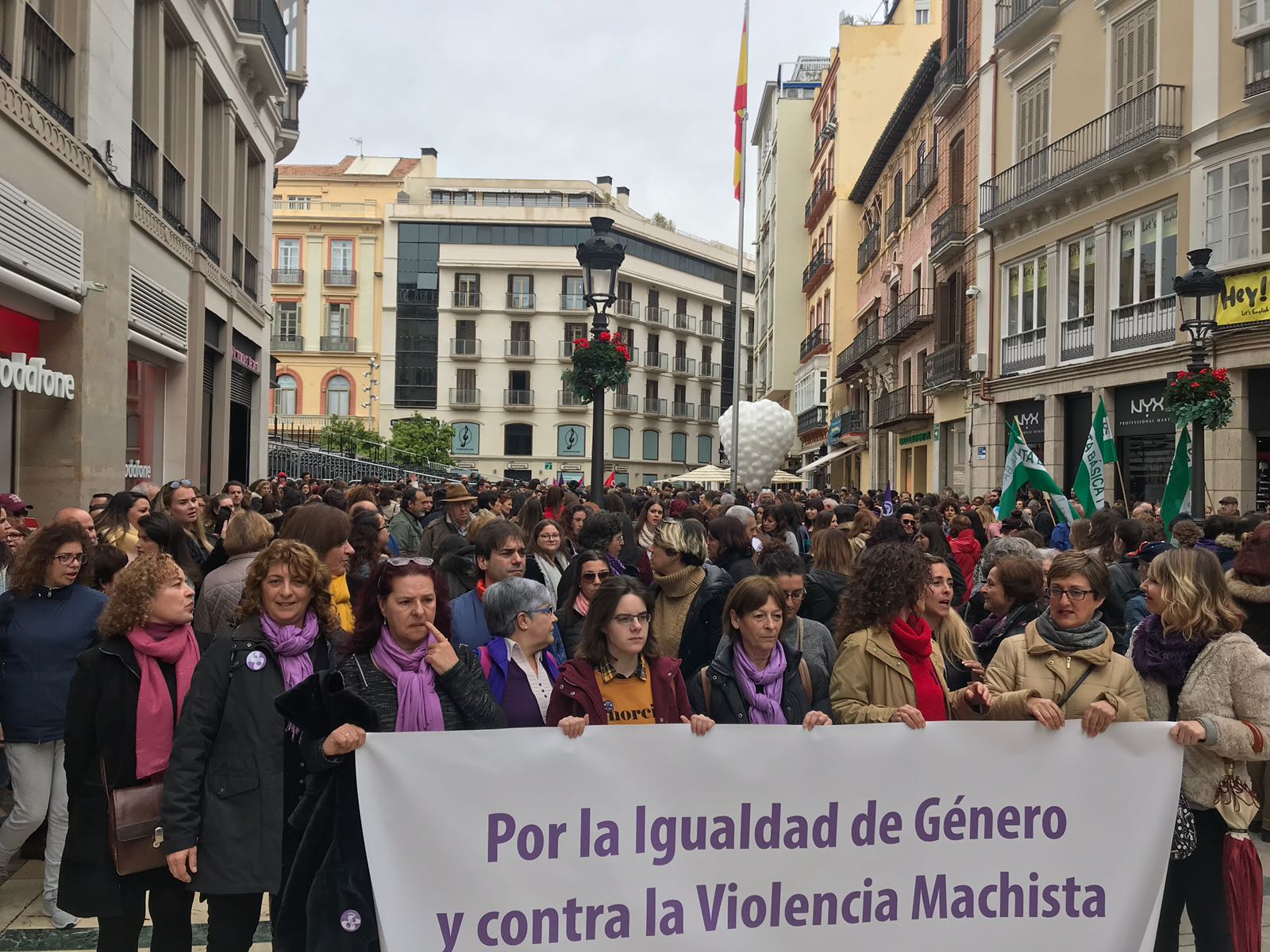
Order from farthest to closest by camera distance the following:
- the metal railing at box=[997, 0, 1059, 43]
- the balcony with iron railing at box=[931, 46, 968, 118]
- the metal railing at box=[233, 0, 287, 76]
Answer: the balcony with iron railing at box=[931, 46, 968, 118] < the metal railing at box=[997, 0, 1059, 43] < the metal railing at box=[233, 0, 287, 76]

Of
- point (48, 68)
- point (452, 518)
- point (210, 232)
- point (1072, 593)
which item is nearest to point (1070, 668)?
point (1072, 593)

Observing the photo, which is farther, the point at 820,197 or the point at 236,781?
the point at 820,197

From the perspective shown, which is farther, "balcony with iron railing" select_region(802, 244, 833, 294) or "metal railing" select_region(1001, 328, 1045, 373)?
"balcony with iron railing" select_region(802, 244, 833, 294)

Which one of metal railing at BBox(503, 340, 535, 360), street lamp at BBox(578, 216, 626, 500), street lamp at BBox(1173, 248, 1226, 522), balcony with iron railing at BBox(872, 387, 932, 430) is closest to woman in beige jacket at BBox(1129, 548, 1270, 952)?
street lamp at BBox(578, 216, 626, 500)

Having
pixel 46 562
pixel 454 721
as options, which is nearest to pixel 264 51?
pixel 46 562

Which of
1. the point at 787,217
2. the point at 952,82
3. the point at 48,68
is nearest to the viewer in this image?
the point at 48,68

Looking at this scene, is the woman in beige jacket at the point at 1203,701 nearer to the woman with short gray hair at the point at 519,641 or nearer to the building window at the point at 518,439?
the woman with short gray hair at the point at 519,641

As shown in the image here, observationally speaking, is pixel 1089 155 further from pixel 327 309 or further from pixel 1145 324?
pixel 327 309

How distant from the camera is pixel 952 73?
97.5ft

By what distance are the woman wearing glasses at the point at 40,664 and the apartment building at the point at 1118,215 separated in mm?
16185

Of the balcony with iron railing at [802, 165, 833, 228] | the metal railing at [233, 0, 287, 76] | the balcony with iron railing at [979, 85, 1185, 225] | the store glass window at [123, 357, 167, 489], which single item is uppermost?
the balcony with iron railing at [802, 165, 833, 228]

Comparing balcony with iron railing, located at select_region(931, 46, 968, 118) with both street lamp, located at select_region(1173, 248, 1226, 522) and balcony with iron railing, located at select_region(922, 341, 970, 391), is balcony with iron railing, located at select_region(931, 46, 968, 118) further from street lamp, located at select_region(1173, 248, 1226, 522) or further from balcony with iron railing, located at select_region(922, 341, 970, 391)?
street lamp, located at select_region(1173, 248, 1226, 522)

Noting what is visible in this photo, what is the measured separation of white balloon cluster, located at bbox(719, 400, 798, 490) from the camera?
1615 inches

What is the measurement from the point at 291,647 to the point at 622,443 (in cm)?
6620
